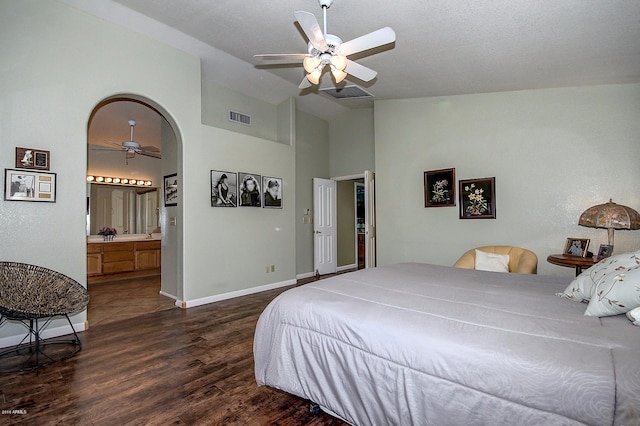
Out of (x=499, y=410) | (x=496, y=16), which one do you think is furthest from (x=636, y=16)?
(x=499, y=410)

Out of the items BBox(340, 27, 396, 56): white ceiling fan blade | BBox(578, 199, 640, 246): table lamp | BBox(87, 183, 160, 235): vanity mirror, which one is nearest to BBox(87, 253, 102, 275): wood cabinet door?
BBox(87, 183, 160, 235): vanity mirror

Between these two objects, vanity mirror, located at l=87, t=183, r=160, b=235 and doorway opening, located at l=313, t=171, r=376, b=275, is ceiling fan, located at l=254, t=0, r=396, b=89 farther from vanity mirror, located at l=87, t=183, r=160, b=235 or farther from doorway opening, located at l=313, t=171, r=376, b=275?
vanity mirror, located at l=87, t=183, r=160, b=235

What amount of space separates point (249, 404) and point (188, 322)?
73.4 inches

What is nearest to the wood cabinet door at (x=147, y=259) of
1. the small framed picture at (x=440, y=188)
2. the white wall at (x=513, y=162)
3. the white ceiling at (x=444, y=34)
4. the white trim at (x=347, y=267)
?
the white trim at (x=347, y=267)

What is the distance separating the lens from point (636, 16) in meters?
2.35

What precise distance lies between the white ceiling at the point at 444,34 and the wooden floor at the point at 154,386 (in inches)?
123

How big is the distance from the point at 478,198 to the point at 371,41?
281cm

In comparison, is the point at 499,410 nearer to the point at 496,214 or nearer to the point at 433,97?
the point at 496,214

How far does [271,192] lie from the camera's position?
5.13m

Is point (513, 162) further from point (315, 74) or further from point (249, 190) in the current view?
point (249, 190)

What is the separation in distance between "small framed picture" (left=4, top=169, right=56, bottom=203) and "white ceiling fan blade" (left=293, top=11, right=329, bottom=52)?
280 centimetres

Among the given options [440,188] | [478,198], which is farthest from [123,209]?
[478,198]

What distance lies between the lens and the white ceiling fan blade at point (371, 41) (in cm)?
224

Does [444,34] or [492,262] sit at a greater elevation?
[444,34]
